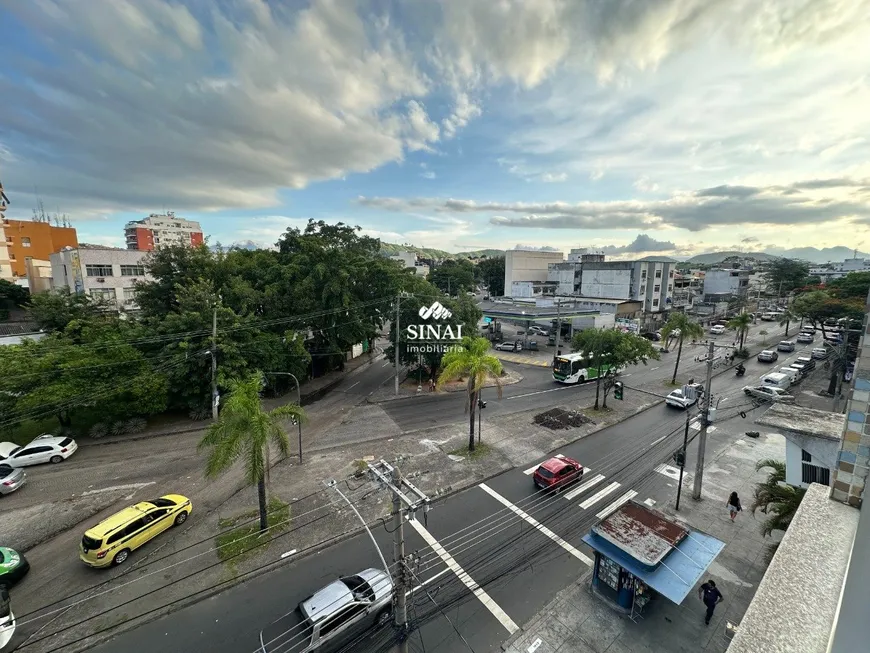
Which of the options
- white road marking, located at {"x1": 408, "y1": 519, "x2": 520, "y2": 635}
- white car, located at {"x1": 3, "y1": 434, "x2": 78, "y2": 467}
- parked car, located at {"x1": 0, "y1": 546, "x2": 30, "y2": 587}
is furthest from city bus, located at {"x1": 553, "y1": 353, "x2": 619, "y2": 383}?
white car, located at {"x1": 3, "y1": 434, "x2": 78, "y2": 467}

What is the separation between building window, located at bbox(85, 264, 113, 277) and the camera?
36.0m

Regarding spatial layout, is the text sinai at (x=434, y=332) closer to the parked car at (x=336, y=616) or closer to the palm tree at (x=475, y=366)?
the palm tree at (x=475, y=366)

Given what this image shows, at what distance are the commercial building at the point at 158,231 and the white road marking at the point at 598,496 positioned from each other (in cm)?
8889

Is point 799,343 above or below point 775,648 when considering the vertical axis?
below

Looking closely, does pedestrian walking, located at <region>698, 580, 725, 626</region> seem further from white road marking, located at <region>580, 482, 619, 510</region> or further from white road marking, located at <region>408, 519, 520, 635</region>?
white road marking, located at <region>408, 519, 520, 635</region>

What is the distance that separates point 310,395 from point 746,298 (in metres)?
91.2

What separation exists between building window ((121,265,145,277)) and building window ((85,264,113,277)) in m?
1.19

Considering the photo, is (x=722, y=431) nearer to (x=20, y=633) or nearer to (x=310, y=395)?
(x=310, y=395)

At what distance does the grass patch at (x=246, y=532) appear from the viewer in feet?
40.7

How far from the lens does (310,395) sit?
2845 centimetres

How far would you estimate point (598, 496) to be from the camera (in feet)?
51.4

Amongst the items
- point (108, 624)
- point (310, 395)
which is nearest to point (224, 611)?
point (108, 624)

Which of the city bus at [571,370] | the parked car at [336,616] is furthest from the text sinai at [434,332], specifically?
the parked car at [336,616]

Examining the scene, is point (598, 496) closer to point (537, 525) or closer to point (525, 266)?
point (537, 525)
